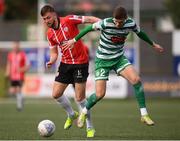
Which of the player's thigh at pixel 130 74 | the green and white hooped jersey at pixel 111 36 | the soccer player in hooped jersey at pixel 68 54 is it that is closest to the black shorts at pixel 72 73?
the soccer player in hooped jersey at pixel 68 54

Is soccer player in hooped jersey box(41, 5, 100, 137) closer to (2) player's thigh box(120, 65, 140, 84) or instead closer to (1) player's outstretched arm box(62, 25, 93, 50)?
(1) player's outstretched arm box(62, 25, 93, 50)

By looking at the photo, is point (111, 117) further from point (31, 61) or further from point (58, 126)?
point (31, 61)

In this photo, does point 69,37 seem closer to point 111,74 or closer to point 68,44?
point 68,44

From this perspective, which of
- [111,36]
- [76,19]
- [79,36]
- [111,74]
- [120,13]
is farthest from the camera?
[111,74]

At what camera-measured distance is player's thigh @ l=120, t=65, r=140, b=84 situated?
1524 centimetres

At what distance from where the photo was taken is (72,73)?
16.0 meters

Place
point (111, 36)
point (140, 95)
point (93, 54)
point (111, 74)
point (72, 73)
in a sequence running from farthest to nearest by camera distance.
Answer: point (93, 54)
point (111, 74)
point (72, 73)
point (140, 95)
point (111, 36)

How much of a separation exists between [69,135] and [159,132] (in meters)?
2.00

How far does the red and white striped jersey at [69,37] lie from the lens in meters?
15.7

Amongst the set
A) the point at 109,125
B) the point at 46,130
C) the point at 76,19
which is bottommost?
the point at 109,125

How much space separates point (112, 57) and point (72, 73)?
39.8 inches

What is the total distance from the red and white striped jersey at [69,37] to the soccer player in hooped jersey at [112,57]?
0.19 meters

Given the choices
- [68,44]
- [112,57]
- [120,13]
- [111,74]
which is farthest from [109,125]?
[111,74]

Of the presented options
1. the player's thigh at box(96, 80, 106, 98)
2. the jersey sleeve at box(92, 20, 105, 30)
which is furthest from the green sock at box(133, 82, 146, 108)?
the jersey sleeve at box(92, 20, 105, 30)
